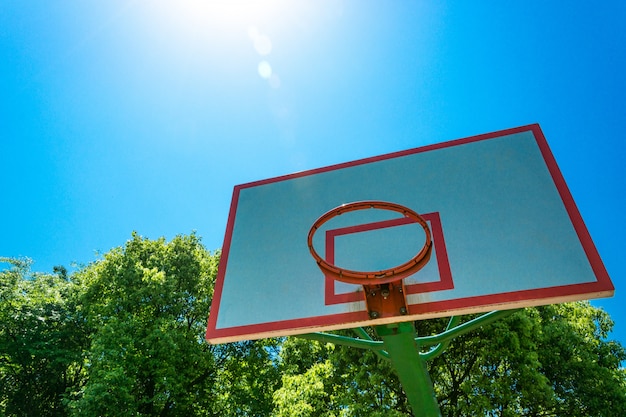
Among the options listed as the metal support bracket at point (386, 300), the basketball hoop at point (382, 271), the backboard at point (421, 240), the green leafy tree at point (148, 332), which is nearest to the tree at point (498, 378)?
the green leafy tree at point (148, 332)

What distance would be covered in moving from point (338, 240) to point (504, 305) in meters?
1.66

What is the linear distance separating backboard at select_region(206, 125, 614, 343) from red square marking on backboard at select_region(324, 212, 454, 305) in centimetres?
1

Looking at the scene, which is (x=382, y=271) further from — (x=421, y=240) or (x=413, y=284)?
(x=421, y=240)

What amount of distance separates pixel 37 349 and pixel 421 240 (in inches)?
553

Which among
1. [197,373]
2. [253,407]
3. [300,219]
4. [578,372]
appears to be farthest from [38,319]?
[578,372]

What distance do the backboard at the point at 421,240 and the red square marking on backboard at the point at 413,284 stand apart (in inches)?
0.4

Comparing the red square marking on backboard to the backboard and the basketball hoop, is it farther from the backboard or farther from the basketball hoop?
the basketball hoop

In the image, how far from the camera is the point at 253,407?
40.7 ft

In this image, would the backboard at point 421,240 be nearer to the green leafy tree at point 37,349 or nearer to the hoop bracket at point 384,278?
the hoop bracket at point 384,278

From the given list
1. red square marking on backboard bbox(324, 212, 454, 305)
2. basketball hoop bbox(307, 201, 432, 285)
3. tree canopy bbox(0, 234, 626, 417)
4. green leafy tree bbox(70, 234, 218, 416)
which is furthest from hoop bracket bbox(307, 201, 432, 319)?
green leafy tree bbox(70, 234, 218, 416)

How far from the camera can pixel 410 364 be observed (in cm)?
426

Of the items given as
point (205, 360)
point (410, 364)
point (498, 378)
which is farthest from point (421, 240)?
point (205, 360)

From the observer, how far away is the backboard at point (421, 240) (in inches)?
137

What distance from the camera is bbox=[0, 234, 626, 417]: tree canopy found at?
28.9 feet
